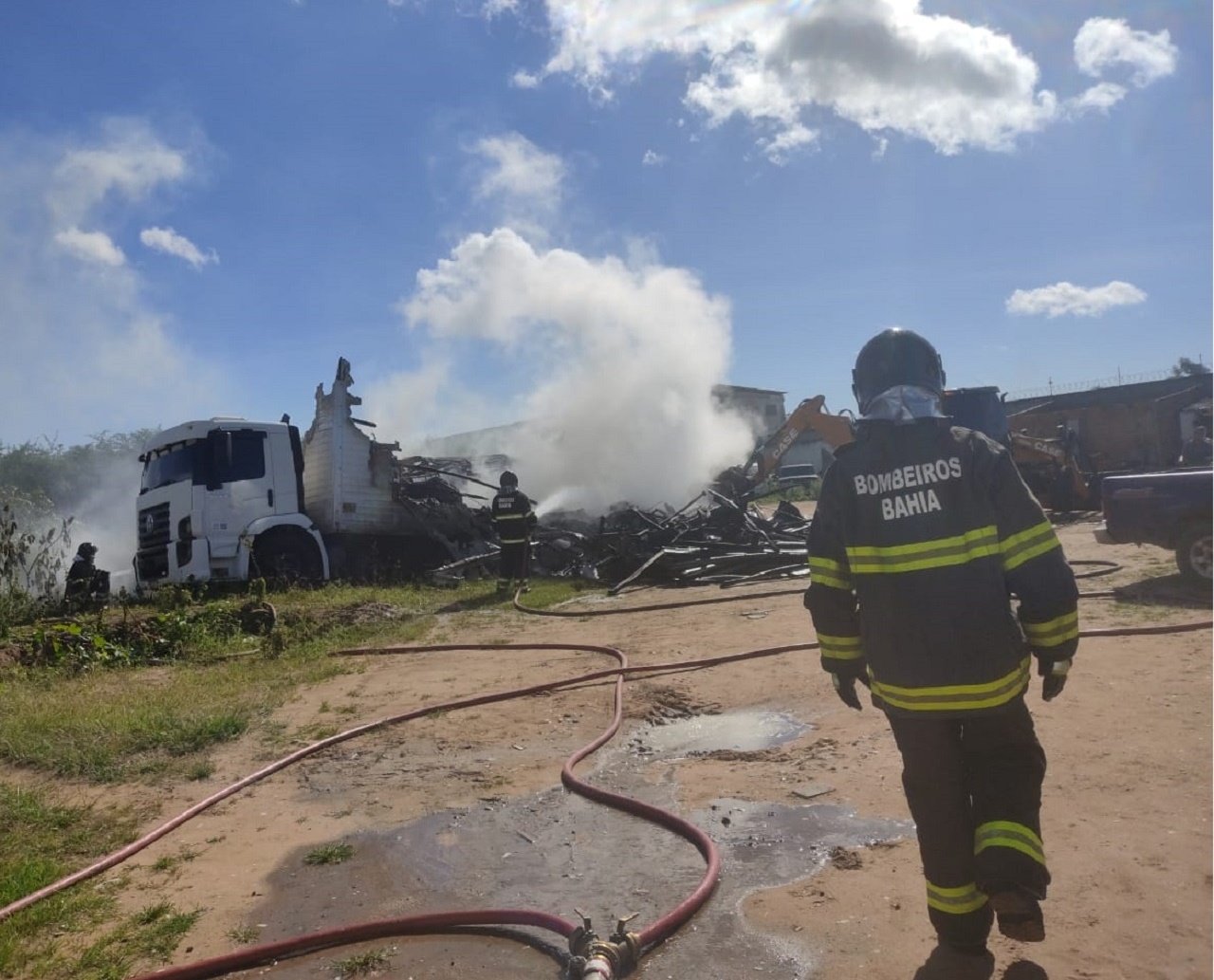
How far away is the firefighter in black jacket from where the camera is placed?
8.57 ft

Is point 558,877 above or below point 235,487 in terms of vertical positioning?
below

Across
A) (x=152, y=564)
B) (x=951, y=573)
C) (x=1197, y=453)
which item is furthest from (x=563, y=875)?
(x=1197, y=453)

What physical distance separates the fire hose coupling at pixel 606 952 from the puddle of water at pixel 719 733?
2.44m

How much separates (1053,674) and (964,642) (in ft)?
1.04

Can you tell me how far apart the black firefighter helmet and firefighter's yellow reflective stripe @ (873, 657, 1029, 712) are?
0.91 m

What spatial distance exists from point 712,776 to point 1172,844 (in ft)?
6.80

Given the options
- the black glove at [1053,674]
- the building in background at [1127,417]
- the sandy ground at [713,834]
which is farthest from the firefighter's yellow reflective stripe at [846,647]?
the building in background at [1127,417]

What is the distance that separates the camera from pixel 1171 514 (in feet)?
29.8

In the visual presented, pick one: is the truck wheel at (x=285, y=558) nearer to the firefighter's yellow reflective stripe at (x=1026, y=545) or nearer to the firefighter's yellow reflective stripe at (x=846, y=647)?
the firefighter's yellow reflective stripe at (x=846, y=647)

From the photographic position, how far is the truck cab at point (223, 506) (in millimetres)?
12359

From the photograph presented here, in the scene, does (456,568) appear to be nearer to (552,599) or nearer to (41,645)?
(552,599)

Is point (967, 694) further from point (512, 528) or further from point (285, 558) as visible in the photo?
point (285, 558)

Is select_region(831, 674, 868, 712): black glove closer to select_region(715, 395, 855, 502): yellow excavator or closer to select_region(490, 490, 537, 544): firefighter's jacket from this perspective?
select_region(490, 490, 537, 544): firefighter's jacket

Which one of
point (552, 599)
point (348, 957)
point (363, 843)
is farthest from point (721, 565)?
point (348, 957)
